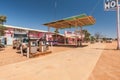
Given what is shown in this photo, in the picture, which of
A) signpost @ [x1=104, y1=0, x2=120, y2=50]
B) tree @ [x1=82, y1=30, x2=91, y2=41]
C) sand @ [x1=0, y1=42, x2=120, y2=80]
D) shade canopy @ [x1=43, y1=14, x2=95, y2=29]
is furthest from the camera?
tree @ [x1=82, y1=30, x2=91, y2=41]

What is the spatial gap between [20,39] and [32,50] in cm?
1187

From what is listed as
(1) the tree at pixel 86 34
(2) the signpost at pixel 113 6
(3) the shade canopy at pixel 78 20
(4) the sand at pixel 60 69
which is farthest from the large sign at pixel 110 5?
(1) the tree at pixel 86 34

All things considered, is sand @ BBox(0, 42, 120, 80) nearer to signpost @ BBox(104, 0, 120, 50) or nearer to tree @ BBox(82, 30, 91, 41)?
signpost @ BBox(104, 0, 120, 50)

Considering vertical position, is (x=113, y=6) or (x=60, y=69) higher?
(x=113, y=6)

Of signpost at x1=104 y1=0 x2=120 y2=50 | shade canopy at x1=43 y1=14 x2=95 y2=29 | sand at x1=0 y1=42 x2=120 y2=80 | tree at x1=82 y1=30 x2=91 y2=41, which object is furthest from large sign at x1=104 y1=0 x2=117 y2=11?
tree at x1=82 y1=30 x2=91 y2=41

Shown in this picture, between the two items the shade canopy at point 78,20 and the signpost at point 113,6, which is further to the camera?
the shade canopy at point 78,20

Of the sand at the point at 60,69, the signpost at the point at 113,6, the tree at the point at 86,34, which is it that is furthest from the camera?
the tree at the point at 86,34

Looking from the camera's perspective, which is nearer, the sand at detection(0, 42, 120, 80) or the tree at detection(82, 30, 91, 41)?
the sand at detection(0, 42, 120, 80)

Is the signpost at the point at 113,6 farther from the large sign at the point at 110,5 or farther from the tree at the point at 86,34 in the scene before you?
the tree at the point at 86,34

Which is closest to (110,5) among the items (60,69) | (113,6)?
(113,6)

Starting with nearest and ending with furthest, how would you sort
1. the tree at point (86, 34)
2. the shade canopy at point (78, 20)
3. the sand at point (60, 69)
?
1. the sand at point (60, 69)
2. the shade canopy at point (78, 20)
3. the tree at point (86, 34)

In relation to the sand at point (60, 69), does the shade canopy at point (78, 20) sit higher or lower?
higher

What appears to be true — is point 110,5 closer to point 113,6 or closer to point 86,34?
point 113,6

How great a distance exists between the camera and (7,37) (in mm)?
36656
